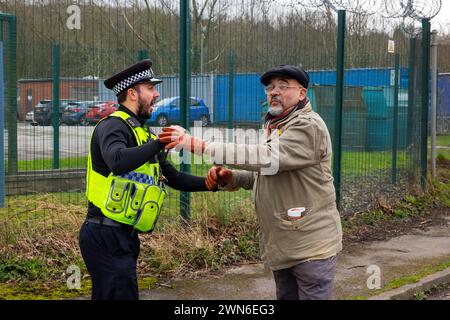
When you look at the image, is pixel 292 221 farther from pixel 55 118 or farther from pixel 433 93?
pixel 433 93

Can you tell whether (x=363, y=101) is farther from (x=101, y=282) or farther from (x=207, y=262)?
(x=101, y=282)

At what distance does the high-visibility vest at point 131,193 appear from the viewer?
4066 millimetres

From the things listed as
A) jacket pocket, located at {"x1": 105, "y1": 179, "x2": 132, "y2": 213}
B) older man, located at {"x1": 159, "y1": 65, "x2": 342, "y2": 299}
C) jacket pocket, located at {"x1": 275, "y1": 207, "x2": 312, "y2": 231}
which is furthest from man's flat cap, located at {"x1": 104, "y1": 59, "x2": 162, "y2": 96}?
jacket pocket, located at {"x1": 275, "y1": 207, "x2": 312, "y2": 231}

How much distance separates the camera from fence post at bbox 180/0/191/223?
7457 mm

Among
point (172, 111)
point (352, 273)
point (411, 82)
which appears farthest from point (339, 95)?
point (352, 273)

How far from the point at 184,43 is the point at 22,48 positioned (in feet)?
5.96

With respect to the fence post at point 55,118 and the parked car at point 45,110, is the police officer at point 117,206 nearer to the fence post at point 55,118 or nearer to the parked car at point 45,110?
the fence post at point 55,118

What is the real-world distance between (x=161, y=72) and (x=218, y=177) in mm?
3359

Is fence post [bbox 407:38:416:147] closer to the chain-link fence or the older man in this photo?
the chain-link fence

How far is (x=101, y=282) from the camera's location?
4.11 meters

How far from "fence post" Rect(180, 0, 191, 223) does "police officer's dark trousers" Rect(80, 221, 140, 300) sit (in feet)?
10.8

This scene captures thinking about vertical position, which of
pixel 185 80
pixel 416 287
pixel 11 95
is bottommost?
pixel 416 287

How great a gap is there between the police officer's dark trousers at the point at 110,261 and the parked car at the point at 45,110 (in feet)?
12.0

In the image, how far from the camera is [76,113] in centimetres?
754
